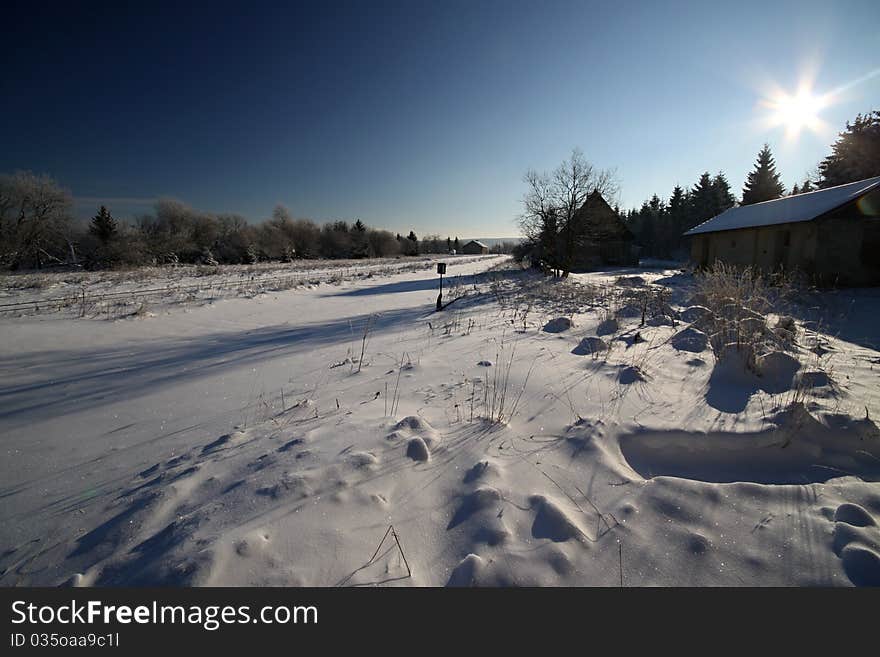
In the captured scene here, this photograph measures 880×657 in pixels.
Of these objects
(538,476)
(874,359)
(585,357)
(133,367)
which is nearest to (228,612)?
(538,476)

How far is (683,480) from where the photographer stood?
221cm

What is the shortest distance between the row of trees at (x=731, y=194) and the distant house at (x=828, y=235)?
1714 centimetres

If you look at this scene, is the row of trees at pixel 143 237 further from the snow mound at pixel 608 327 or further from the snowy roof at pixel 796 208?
the snowy roof at pixel 796 208

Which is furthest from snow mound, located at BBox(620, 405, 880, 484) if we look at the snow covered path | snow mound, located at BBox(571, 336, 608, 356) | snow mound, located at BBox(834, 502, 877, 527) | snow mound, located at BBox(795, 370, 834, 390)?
the snow covered path

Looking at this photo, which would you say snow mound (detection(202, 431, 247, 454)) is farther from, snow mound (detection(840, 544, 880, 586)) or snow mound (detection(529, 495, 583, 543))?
snow mound (detection(840, 544, 880, 586))

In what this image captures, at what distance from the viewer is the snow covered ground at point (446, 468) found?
164 cm

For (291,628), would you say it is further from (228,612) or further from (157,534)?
(157,534)

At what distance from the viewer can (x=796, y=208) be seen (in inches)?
650

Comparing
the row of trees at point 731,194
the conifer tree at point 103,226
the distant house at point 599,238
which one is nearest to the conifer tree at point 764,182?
the row of trees at point 731,194

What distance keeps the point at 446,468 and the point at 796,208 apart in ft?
79.4

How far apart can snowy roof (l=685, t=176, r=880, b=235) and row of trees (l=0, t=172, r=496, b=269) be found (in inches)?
1631

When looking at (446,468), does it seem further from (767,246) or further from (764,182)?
(764,182)

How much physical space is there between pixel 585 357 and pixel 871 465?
2.72m

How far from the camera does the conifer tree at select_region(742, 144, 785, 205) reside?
129 feet
